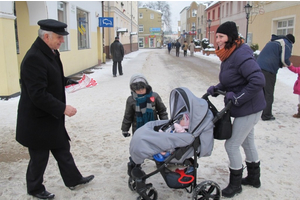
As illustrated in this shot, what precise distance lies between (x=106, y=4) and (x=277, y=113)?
67.6 ft

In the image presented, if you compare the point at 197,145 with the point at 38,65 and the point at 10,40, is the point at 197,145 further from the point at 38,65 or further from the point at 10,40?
the point at 10,40

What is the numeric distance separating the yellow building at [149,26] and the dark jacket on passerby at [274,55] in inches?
2438

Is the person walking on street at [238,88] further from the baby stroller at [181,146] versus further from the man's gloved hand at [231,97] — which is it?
the baby stroller at [181,146]

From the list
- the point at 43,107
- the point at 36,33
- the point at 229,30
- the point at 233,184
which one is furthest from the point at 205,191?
the point at 36,33

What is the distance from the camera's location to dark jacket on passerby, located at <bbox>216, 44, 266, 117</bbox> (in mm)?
2645

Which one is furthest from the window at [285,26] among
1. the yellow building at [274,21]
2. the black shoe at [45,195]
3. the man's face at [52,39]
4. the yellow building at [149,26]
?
the yellow building at [149,26]

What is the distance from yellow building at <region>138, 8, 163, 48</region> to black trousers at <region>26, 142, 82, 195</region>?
64769mm

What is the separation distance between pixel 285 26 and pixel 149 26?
51.7 metres

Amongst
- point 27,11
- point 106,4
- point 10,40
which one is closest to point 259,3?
point 106,4

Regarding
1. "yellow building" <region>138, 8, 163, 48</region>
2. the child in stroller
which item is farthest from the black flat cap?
"yellow building" <region>138, 8, 163, 48</region>

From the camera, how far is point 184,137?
8.61 feet

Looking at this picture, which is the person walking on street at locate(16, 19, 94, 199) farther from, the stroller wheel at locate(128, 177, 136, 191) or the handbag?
the handbag

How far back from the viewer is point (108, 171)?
3689 millimetres

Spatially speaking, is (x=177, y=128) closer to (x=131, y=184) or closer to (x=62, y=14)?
(x=131, y=184)
